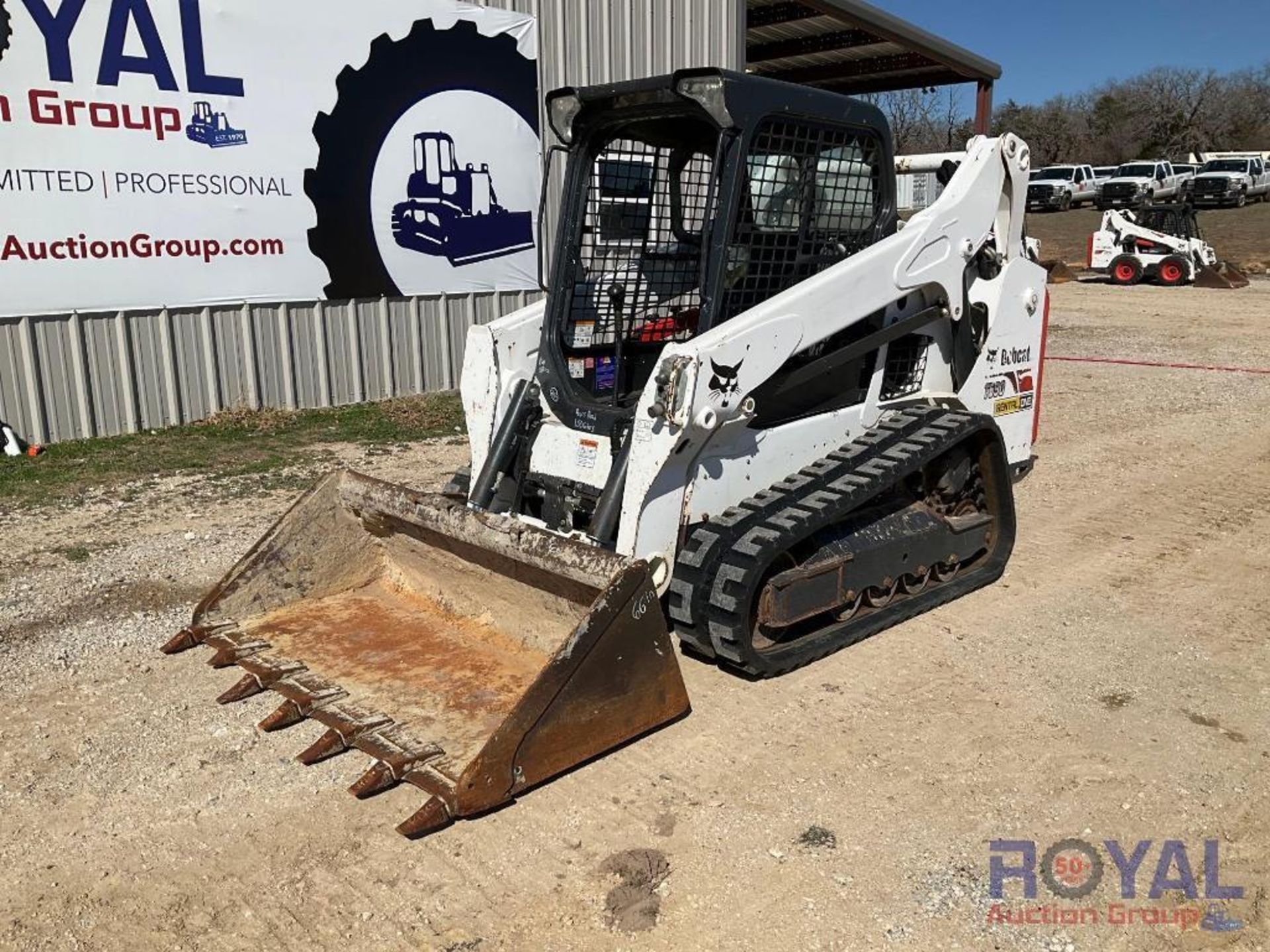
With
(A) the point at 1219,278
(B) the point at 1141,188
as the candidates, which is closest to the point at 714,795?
(A) the point at 1219,278

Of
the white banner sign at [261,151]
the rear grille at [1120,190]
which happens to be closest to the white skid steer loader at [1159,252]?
the rear grille at [1120,190]

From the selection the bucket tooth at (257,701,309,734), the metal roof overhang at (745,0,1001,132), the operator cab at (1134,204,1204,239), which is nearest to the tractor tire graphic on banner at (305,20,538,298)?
the metal roof overhang at (745,0,1001,132)

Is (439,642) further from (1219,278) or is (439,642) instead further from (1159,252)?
(1159,252)

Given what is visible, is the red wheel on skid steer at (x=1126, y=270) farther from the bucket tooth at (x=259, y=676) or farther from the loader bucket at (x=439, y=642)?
the bucket tooth at (x=259, y=676)

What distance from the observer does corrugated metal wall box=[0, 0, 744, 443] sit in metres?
8.23

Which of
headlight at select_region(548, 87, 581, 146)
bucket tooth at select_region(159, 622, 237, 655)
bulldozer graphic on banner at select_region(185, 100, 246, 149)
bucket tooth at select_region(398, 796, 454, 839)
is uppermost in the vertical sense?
bulldozer graphic on banner at select_region(185, 100, 246, 149)

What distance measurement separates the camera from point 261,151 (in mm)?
9016

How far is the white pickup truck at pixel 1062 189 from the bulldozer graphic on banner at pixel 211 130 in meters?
34.2

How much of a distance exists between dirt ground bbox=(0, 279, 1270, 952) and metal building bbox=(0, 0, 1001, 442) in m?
3.08

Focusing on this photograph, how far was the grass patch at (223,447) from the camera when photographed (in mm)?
7227

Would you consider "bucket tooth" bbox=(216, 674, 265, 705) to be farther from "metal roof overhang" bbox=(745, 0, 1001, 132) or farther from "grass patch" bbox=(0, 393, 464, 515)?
"metal roof overhang" bbox=(745, 0, 1001, 132)

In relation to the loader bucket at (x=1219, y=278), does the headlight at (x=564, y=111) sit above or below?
above

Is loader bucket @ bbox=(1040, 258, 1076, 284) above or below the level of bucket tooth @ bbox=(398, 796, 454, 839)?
above

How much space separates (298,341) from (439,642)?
5.97 meters
